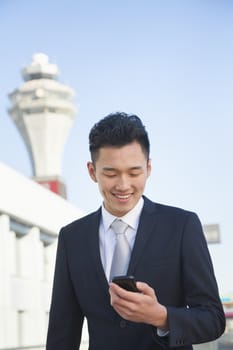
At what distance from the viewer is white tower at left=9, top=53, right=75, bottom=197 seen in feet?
334

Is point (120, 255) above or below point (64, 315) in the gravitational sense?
above

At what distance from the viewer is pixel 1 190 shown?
114 ft

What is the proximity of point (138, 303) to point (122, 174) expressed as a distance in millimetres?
515

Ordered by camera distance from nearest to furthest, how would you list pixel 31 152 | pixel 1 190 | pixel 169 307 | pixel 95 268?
pixel 169 307
pixel 95 268
pixel 1 190
pixel 31 152

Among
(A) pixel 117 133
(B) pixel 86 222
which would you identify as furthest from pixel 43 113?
(A) pixel 117 133

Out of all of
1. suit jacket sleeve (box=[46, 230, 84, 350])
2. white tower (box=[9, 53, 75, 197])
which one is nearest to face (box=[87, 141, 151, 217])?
suit jacket sleeve (box=[46, 230, 84, 350])

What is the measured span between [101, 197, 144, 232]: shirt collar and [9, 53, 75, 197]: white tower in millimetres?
97567

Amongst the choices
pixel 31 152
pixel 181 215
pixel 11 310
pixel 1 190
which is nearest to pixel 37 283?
pixel 11 310

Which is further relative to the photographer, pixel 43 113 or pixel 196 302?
pixel 43 113

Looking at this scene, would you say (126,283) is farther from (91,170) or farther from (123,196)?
(91,170)

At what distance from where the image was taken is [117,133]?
9.56 feet

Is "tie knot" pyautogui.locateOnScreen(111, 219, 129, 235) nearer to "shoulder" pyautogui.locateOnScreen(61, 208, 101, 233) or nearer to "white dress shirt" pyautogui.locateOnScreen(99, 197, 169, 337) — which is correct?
"white dress shirt" pyautogui.locateOnScreen(99, 197, 169, 337)

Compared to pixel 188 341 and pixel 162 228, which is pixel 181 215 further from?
pixel 188 341

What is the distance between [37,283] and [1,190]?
26.3ft
